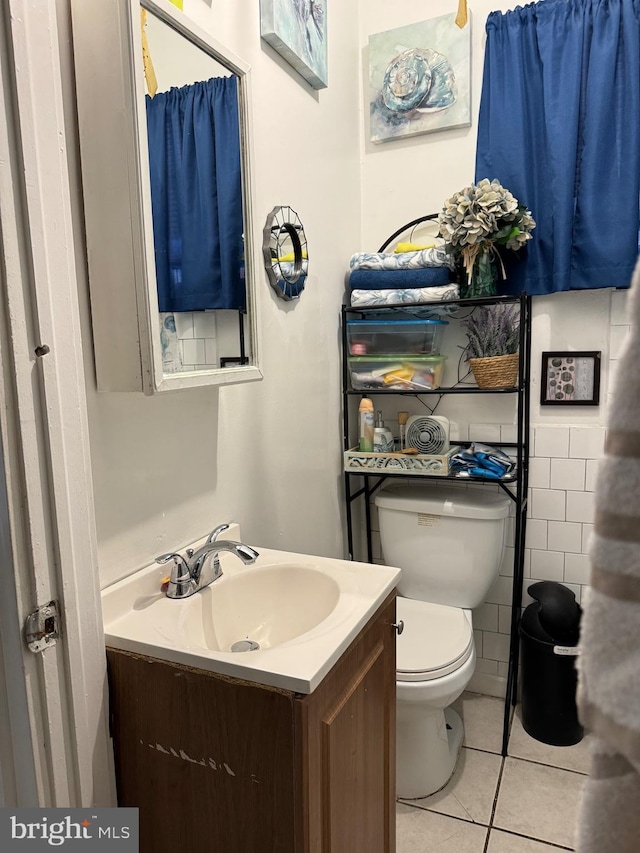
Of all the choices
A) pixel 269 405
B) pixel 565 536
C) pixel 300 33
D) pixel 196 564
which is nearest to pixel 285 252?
pixel 269 405

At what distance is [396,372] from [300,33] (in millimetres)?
1101

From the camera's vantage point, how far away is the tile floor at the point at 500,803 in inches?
66.9

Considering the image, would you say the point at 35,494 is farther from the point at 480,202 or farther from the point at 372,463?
Answer: the point at 480,202

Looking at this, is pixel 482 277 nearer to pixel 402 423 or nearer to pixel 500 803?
pixel 402 423

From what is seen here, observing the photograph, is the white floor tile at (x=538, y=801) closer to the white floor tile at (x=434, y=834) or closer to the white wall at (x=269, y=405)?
the white floor tile at (x=434, y=834)

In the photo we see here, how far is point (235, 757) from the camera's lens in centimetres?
98

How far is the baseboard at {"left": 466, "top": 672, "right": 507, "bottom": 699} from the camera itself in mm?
2354

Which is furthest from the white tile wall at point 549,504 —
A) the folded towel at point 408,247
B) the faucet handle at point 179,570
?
the faucet handle at point 179,570

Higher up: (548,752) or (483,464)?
(483,464)

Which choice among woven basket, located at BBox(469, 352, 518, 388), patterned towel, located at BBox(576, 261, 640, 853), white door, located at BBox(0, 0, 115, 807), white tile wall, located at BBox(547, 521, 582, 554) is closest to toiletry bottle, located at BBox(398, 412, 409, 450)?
woven basket, located at BBox(469, 352, 518, 388)

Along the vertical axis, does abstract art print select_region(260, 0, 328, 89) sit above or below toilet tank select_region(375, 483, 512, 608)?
above

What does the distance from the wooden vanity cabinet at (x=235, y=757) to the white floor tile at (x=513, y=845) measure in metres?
0.77

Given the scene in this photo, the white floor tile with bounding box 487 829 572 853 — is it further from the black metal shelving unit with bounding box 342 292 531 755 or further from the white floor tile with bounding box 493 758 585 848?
the black metal shelving unit with bounding box 342 292 531 755

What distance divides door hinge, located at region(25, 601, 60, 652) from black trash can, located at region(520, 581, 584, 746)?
167 cm
